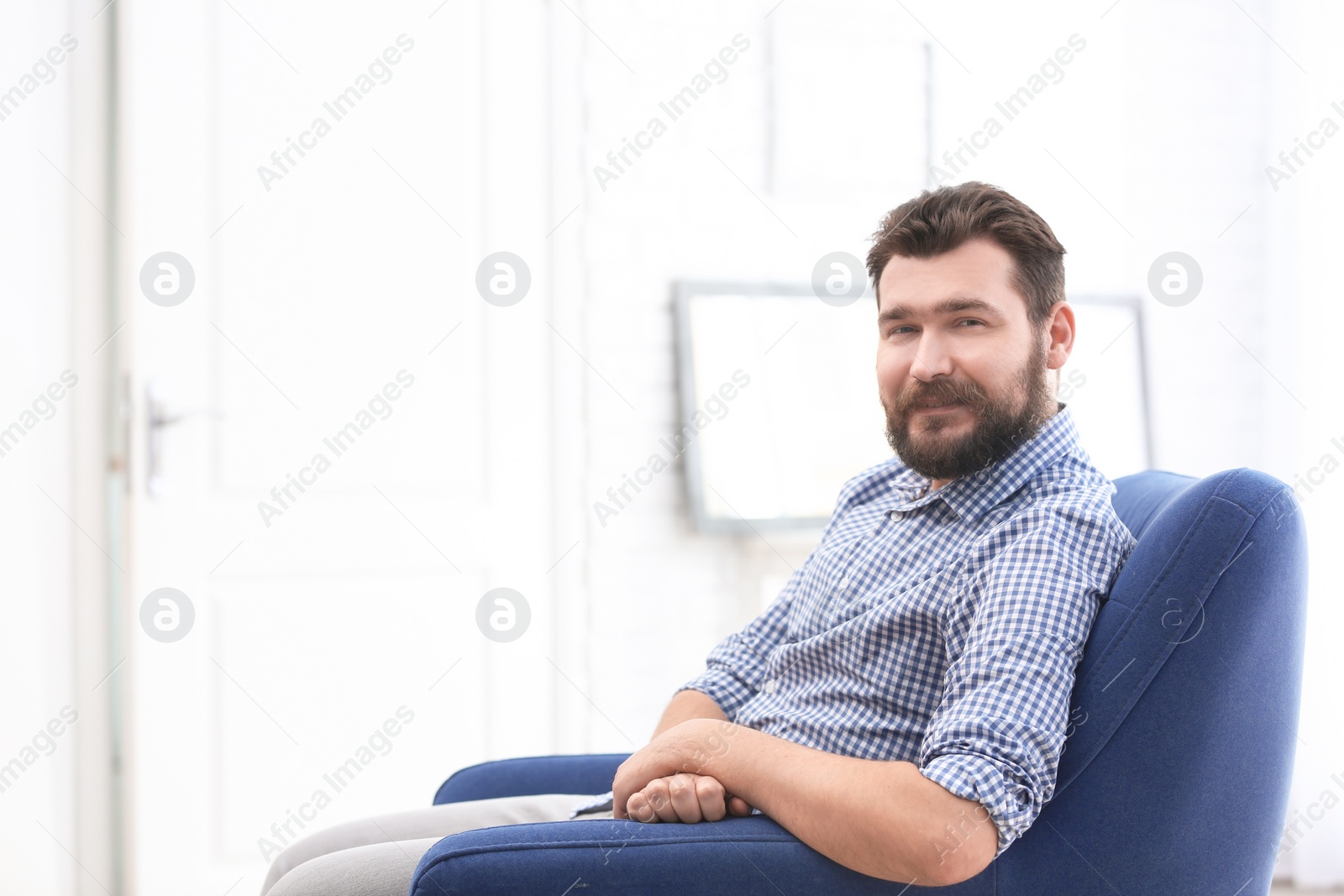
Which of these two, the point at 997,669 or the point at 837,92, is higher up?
the point at 837,92

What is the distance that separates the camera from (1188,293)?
294 cm

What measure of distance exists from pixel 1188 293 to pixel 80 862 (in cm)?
302

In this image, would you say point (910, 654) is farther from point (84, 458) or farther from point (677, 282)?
point (84, 458)

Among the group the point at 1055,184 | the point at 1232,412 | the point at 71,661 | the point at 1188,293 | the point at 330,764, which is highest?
the point at 1055,184

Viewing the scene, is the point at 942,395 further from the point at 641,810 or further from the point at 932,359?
the point at 641,810

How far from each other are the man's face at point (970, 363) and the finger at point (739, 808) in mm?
463

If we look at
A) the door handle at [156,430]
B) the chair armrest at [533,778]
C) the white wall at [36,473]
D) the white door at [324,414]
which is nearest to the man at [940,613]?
the chair armrest at [533,778]

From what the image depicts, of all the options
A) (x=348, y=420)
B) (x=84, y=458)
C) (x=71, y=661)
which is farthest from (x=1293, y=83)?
(x=71, y=661)

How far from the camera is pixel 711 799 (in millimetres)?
1104

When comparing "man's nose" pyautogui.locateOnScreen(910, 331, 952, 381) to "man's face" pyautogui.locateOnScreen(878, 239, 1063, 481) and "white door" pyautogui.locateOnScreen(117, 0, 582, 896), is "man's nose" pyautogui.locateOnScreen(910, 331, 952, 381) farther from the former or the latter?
"white door" pyautogui.locateOnScreen(117, 0, 582, 896)

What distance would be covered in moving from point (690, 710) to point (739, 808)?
33 centimetres

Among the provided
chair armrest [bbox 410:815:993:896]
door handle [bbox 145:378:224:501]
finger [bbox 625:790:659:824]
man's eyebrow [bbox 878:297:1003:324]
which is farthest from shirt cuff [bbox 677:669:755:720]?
door handle [bbox 145:378:224:501]

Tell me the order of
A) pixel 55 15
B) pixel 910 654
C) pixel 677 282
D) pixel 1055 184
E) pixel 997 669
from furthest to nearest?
1. pixel 1055 184
2. pixel 677 282
3. pixel 55 15
4. pixel 910 654
5. pixel 997 669

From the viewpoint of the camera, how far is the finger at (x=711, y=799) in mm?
1103
